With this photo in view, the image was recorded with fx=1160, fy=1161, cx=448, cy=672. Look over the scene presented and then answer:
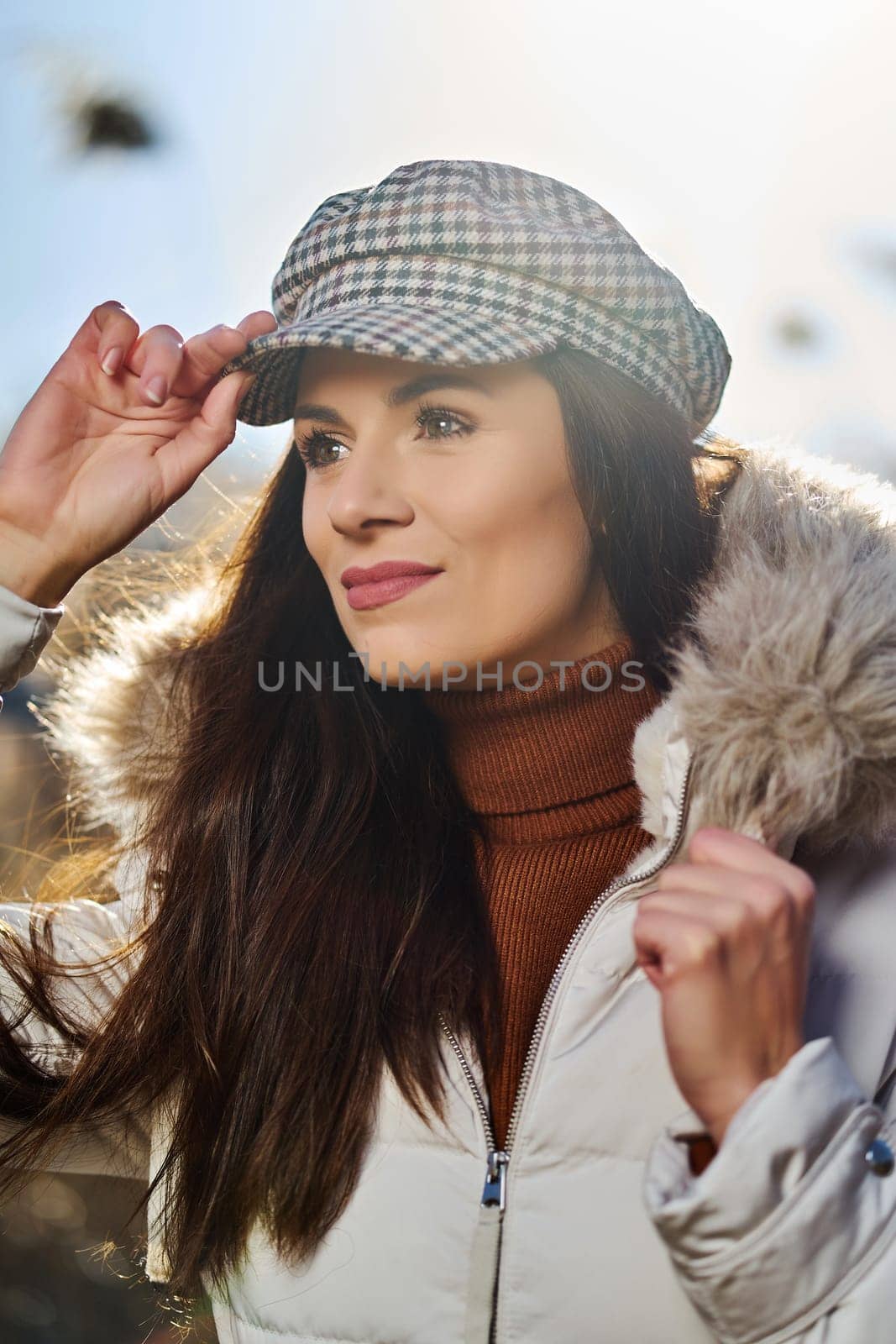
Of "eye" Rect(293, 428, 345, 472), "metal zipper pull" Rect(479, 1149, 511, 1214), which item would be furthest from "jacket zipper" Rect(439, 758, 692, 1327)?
"eye" Rect(293, 428, 345, 472)

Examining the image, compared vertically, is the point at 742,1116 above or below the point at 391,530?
below

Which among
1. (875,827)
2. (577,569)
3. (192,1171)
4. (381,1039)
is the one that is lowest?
(192,1171)

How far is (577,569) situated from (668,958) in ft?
2.33

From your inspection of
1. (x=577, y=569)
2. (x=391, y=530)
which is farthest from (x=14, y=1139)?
(x=577, y=569)

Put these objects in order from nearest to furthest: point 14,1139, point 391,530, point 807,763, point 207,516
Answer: point 807,763, point 391,530, point 14,1139, point 207,516

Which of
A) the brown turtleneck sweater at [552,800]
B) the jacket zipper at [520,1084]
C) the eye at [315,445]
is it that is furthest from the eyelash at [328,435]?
the jacket zipper at [520,1084]

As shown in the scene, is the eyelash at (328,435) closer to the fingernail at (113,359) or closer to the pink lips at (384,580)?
the pink lips at (384,580)

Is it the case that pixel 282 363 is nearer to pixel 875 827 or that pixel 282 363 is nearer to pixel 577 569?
pixel 577 569

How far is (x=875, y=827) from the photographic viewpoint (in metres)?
1.46

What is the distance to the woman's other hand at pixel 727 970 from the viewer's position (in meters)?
1.20

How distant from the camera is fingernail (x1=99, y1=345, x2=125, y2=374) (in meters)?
1.83

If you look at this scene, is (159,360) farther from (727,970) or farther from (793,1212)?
(793,1212)

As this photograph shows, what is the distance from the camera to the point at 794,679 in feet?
4.65

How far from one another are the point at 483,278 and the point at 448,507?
33 cm
